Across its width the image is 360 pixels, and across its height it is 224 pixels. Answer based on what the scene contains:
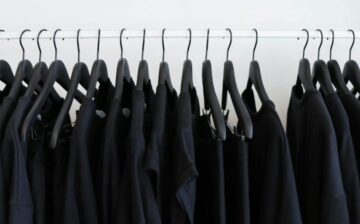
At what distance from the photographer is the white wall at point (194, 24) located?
3.60 ft

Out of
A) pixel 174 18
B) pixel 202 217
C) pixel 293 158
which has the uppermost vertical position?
pixel 174 18

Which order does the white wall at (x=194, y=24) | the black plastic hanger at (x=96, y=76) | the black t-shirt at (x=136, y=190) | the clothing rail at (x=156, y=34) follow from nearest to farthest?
the black t-shirt at (x=136, y=190) → the black plastic hanger at (x=96, y=76) → the clothing rail at (x=156, y=34) → the white wall at (x=194, y=24)

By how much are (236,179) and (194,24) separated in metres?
0.61

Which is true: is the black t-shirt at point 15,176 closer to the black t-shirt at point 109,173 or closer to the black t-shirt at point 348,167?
the black t-shirt at point 109,173

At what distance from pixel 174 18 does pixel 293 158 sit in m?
0.61

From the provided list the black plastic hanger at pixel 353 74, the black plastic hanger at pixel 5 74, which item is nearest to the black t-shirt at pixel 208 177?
the black plastic hanger at pixel 353 74

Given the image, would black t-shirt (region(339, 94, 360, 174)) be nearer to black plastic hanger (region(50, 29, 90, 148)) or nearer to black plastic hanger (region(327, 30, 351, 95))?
black plastic hanger (region(327, 30, 351, 95))

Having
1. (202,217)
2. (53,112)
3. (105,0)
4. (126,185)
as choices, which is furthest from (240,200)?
(105,0)

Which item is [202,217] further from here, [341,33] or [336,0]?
[336,0]

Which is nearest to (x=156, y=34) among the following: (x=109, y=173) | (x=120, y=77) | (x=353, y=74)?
(x=120, y=77)

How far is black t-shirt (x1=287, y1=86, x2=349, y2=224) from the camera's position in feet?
2.01

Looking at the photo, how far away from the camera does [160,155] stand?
25.4 inches

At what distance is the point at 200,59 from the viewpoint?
1100 millimetres

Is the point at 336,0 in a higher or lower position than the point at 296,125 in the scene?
higher
